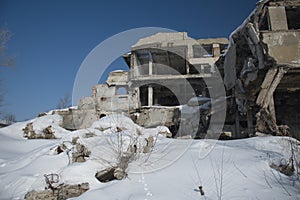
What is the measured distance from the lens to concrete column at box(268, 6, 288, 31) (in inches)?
320

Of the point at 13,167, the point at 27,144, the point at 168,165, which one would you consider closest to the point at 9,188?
the point at 13,167

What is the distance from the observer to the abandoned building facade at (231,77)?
7816mm

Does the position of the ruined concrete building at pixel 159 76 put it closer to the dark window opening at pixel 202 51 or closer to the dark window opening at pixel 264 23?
the dark window opening at pixel 202 51

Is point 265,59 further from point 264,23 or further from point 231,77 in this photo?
point 231,77

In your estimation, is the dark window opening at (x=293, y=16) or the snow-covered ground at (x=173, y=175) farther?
the dark window opening at (x=293, y=16)

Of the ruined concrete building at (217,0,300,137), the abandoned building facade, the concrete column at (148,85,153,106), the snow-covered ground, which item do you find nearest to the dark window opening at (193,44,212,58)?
the abandoned building facade

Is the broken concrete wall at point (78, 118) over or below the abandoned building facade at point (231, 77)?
below

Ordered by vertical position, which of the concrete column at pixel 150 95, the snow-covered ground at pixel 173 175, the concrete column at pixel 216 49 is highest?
the concrete column at pixel 216 49

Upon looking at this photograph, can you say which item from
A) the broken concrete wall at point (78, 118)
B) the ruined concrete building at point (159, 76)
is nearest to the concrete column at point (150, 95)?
the ruined concrete building at point (159, 76)

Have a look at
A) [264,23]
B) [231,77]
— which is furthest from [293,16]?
[231,77]

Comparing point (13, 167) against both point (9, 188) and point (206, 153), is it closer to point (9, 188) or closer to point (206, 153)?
point (9, 188)

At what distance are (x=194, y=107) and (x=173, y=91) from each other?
8714 mm

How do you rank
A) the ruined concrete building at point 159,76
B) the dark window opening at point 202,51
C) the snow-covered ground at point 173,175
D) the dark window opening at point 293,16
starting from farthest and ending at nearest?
the dark window opening at point 202,51, the ruined concrete building at point 159,76, the dark window opening at point 293,16, the snow-covered ground at point 173,175

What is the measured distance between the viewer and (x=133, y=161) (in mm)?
4000
